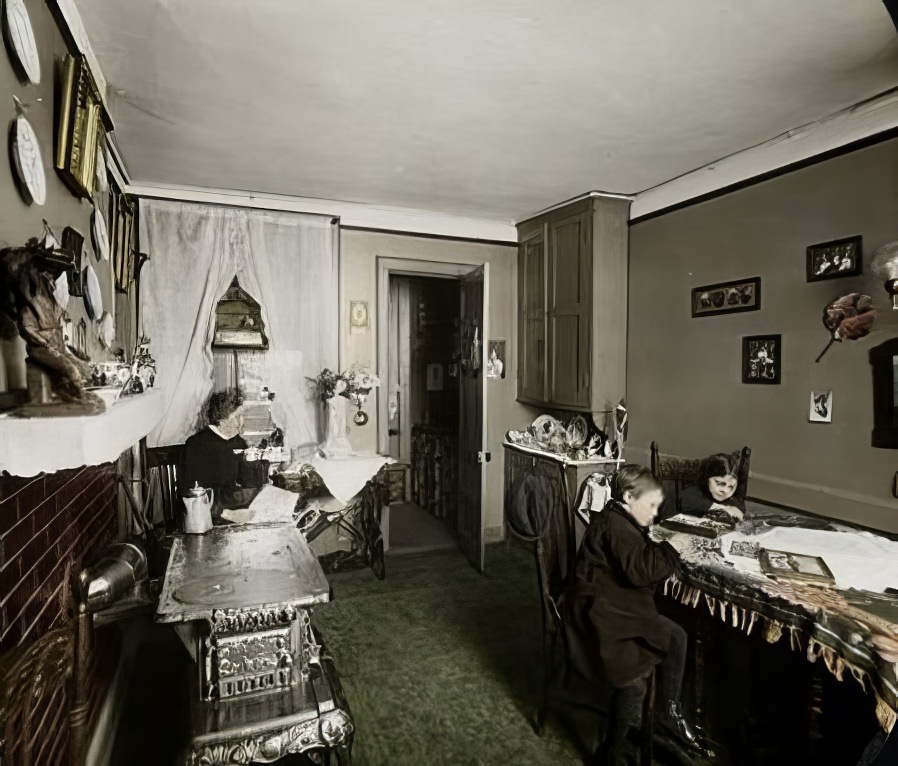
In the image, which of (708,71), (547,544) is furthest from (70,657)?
(708,71)

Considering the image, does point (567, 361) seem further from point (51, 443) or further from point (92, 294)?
point (51, 443)

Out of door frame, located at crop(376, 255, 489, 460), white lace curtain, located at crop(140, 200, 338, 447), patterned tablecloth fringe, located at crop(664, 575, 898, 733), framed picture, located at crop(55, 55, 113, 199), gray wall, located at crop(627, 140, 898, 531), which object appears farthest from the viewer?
door frame, located at crop(376, 255, 489, 460)

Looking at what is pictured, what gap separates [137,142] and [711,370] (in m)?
3.64

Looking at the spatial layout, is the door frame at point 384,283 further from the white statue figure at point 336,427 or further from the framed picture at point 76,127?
the framed picture at point 76,127

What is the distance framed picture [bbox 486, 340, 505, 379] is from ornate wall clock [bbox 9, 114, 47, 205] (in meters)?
3.68

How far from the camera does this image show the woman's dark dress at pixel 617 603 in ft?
6.93

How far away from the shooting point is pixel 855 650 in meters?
1.67

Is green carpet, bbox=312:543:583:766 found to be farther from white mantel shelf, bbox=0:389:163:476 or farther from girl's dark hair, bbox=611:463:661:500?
white mantel shelf, bbox=0:389:163:476

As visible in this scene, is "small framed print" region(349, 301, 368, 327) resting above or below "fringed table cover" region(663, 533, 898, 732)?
above

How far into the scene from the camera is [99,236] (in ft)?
Answer: 8.54

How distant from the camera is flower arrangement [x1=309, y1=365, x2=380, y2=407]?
14.6 ft

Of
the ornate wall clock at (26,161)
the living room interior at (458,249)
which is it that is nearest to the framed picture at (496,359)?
the living room interior at (458,249)

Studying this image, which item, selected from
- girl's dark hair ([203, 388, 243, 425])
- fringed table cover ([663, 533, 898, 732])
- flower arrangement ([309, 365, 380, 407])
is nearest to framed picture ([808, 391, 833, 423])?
fringed table cover ([663, 533, 898, 732])

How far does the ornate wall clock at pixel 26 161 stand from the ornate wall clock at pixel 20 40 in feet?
0.40
